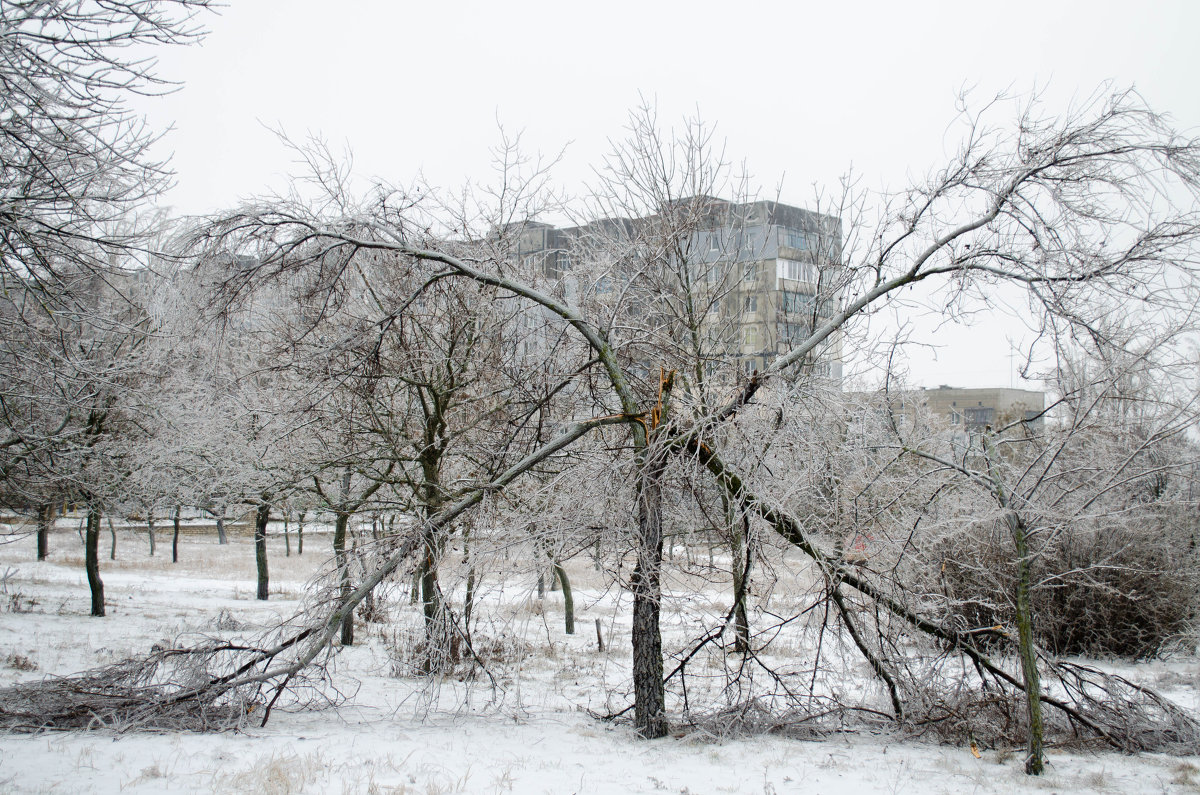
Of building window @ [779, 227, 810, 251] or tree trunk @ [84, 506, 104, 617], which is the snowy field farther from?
building window @ [779, 227, 810, 251]

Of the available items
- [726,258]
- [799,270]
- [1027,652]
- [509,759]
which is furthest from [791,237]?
[509,759]

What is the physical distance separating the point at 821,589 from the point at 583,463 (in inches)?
90.6

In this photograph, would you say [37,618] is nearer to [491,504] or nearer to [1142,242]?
[491,504]

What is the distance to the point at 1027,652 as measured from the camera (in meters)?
6.19

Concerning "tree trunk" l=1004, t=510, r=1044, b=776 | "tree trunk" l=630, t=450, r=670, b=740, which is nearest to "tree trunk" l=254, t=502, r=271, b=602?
"tree trunk" l=630, t=450, r=670, b=740

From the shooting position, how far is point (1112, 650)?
41.0 ft

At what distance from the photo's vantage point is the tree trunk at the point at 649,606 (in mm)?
6793

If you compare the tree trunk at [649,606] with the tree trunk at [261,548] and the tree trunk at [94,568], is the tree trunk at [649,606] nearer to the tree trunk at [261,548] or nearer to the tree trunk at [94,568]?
the tree trunk at [94,568]

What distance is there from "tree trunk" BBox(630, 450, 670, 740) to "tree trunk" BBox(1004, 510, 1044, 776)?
8.83ft

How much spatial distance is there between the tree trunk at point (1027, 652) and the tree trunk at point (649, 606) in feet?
8.83

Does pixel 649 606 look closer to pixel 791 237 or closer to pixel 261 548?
pixel 261 548

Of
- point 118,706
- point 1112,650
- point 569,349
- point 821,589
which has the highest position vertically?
point 569,349

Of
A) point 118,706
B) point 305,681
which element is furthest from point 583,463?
point 118,706

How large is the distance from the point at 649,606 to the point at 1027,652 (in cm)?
294
